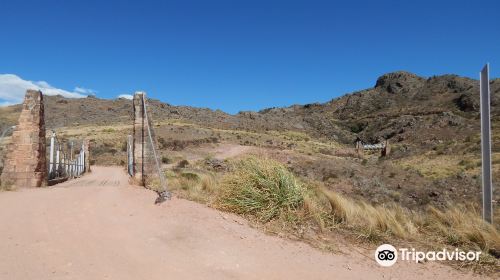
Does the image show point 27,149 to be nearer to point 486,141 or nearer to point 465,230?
point 465,230

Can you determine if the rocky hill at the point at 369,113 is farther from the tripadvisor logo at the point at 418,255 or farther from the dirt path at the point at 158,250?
the dirt path at the point at 158,250

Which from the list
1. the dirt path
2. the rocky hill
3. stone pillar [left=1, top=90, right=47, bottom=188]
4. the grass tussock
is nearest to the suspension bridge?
stone pillar [left=1, top=90, right=47, bottom=188]

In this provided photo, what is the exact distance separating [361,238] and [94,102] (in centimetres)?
11534

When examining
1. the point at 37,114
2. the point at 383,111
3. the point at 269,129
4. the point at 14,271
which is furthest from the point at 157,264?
the point at 383,111

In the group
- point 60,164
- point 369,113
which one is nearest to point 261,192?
point 60,164

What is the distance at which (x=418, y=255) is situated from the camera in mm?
6680

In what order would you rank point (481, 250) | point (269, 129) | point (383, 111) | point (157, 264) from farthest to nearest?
point (383, 111)
point (269, 129)
point (481, 250)
point (157, 264)

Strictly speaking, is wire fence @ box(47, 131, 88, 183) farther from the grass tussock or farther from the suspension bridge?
the grass tussock

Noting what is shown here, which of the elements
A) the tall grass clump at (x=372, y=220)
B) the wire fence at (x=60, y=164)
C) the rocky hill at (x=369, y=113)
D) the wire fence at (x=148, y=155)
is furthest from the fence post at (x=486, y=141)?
the rocky hill at (x=369, y=113)

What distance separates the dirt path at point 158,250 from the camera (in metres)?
5.54

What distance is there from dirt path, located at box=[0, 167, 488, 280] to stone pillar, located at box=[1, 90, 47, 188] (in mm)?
4365

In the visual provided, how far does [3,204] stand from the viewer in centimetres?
948

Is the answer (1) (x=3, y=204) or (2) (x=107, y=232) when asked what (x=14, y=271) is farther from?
(1) (x=3, y=204)

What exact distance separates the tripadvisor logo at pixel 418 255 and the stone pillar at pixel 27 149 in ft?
34.4
